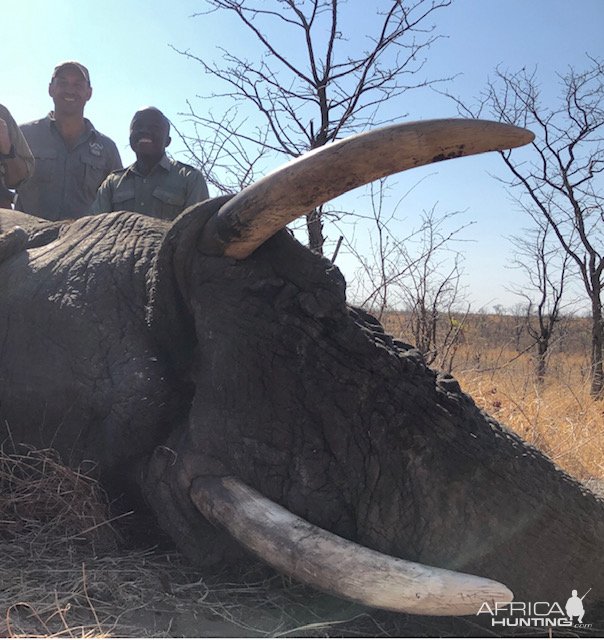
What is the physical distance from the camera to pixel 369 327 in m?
2.74

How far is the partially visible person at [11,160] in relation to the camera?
515cm

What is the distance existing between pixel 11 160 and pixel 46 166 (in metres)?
1.30

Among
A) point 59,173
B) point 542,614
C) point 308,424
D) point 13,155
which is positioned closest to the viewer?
point 542,614

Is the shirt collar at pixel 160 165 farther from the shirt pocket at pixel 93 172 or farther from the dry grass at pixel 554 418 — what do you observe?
the dry grass at pixel 554 418

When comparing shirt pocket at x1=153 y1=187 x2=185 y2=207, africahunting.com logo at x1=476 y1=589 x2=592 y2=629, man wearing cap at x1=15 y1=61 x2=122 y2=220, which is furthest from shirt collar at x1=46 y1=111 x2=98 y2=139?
africahunting.com logo at x1=476 y1=589 x2=592 y2=629

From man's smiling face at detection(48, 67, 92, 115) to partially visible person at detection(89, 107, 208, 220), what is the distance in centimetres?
77

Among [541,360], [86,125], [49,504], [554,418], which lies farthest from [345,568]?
[541,360]

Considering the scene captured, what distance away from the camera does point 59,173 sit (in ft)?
21.4

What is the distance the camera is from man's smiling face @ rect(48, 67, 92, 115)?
6422 millimetres

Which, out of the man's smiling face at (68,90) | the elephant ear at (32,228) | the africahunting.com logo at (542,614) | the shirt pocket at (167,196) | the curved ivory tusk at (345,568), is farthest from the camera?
the man's smiling face at (68,90)

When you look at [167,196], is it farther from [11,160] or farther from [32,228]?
[32,228]

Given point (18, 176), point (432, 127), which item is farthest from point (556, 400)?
point (432, 127)

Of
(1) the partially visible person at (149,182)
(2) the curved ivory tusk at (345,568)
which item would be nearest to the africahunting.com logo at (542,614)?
(2) the curved ivory tusk at (345,568)

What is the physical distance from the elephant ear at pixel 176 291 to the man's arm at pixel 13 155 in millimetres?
2788
